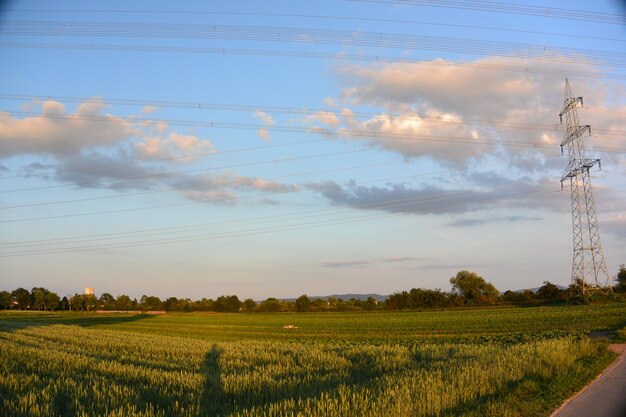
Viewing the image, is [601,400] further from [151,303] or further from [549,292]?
[151,303]

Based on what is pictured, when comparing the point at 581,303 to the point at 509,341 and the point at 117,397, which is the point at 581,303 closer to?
the point at 509,341

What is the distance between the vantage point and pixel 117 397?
12594mm

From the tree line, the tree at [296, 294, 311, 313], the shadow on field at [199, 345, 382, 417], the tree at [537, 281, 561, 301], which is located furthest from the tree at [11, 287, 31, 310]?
the shadow on field at [199, 345, 382, 417]

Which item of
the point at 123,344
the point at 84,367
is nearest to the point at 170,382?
the point at 84,367

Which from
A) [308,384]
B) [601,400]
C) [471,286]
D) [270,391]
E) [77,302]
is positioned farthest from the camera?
[77,302]

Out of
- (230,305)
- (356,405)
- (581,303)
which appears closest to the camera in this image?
(356,405)

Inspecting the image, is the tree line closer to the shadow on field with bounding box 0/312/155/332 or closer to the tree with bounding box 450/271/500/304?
the tree with bounding box 450/271/500/304

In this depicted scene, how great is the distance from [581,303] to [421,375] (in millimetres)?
68820

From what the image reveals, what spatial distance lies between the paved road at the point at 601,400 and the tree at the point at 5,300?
606ft

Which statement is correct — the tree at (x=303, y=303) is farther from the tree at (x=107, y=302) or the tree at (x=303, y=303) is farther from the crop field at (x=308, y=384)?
the crop field at (x=308, y=384)

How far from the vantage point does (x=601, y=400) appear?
A: 12453 millimetres

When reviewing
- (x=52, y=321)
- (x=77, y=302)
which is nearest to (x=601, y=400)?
(x=52, y=321)

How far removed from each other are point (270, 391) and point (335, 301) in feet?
428

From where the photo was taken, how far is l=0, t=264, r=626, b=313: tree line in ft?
318
